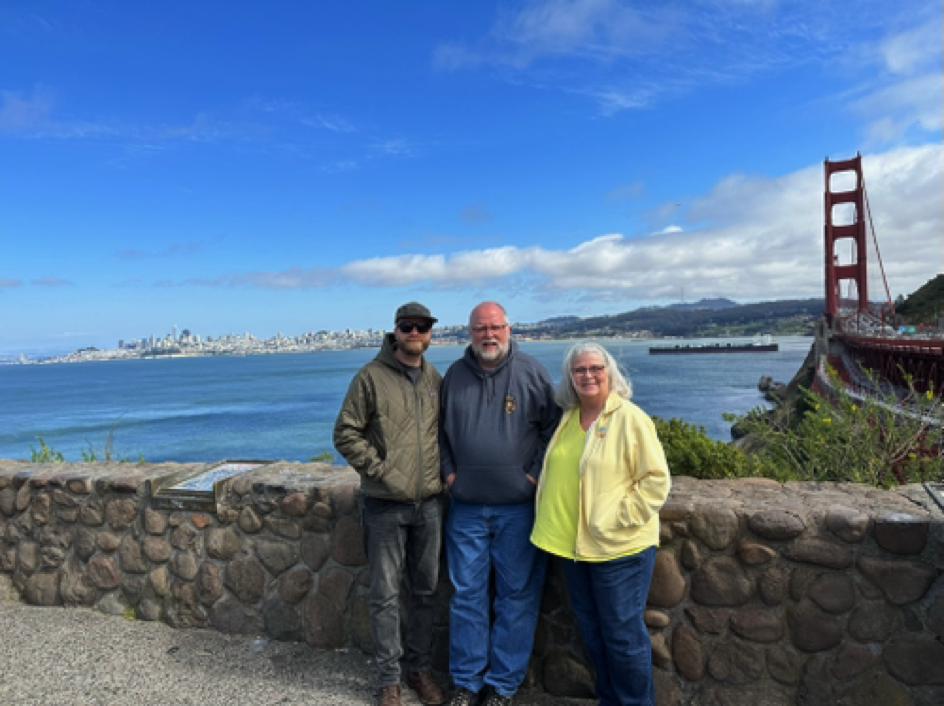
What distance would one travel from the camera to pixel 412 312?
2566mm

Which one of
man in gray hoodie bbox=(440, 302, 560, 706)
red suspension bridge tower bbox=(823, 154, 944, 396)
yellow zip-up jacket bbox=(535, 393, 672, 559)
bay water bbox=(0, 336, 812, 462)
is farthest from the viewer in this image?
bay water bbox=(0, 336, 812, 462)

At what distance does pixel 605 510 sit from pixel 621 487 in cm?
9

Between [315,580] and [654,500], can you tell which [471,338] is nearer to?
[654,500]

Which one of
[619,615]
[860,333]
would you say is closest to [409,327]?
[619,615]

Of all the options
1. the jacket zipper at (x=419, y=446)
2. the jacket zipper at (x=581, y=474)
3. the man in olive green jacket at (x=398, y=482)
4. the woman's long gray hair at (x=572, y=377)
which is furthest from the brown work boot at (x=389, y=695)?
the woman's long gray hair at (x=572, y=377)

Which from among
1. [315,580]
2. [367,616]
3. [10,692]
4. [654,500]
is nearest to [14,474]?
[10,692]

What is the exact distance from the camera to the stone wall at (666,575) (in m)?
2.26

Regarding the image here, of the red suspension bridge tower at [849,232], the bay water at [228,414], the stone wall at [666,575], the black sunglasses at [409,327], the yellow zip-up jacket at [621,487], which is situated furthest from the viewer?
the red suspension bridge tower at [849,232]

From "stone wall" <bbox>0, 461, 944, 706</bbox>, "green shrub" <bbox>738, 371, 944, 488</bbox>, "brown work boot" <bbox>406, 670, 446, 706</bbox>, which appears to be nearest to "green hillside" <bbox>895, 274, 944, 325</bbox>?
"green shrub" <bbox>738, 371, 944, 488</bbox>

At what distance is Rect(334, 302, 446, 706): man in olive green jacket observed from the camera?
2496 mm

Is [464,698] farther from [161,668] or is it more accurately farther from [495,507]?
[161,668]

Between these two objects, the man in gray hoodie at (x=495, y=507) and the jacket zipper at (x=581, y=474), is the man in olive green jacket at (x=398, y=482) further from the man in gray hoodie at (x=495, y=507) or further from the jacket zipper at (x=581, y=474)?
the jacket zipper at (x=581, y=474)

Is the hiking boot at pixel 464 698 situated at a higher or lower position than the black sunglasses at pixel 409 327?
lower

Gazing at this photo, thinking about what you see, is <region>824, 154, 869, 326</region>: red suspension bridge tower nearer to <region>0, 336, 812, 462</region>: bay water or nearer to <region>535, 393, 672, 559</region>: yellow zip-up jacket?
<region>0, 336, 812, 462</region>: bay water
